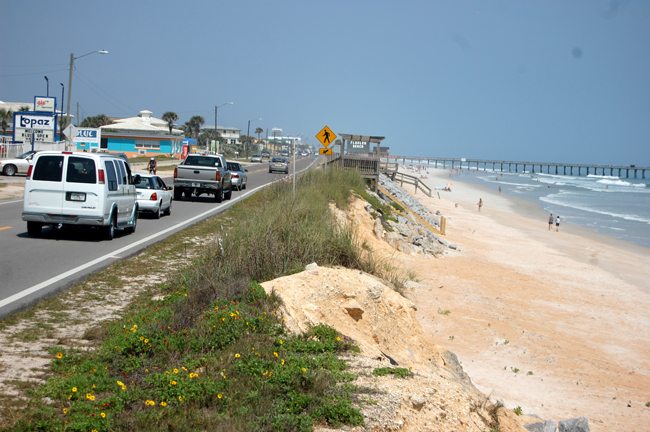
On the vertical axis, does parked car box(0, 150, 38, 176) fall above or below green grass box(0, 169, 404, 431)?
above

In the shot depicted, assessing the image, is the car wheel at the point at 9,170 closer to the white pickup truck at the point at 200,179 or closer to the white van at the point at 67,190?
the white pickup truck at the point at 200,179

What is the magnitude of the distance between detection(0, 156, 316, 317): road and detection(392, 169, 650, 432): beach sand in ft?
19.9

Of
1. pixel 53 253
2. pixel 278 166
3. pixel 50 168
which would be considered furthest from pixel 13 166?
pixel 53 253

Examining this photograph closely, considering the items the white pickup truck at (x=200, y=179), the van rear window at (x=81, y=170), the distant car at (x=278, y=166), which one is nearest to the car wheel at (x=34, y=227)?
the van rear window at (x=81, y=170)

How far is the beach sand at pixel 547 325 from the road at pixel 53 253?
6077 millimetres

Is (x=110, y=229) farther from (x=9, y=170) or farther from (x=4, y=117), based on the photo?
(x=4, y=117)

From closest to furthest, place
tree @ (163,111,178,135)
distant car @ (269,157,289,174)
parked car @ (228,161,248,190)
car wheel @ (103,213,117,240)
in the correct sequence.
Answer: car wheel @ (103,213,117,240), parked car @ (228,161,248,190), distant car @ (269,157,289,174), tree @ (163,111,178,135)

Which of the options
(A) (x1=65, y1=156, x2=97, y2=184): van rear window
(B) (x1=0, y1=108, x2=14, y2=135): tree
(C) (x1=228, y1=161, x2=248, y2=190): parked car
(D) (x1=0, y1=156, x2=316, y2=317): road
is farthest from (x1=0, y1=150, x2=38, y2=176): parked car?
(B) (x1=0, y1=108, x2=14, y2=135): tree

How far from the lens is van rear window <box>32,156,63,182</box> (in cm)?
1270

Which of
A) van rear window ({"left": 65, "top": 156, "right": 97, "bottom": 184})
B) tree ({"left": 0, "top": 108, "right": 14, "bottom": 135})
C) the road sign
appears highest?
tree ({"left": 0, "top": 108, "right": 14, "bottom": 135})

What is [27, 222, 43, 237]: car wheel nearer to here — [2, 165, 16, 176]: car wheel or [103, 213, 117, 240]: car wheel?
[103, 213, 117, 240]: car wheel

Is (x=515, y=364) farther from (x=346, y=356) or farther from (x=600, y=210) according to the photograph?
(x=600, y=210)

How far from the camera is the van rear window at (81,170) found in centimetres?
1279

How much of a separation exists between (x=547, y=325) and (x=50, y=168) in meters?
12.5
